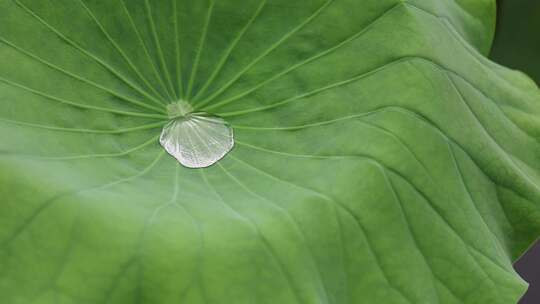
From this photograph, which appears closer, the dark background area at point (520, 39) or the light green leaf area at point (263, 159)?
the light green leaf area at point (263, 159)

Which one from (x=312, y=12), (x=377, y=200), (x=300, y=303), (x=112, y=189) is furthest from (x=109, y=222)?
(x=312, y=12)

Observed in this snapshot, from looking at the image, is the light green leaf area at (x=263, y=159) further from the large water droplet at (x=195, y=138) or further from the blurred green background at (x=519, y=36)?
the blurred green background at (x=519, y=36)

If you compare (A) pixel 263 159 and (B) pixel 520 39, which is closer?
(A) pixel 263 159

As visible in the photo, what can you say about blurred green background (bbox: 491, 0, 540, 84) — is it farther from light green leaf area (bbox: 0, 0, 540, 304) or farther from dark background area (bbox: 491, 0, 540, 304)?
light green leaf area (bbox: 0, 0, 540, 304)

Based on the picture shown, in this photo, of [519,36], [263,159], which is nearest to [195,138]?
[263,159]

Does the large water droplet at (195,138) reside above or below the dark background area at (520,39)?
below

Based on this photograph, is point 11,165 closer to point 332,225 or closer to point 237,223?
point 237,223

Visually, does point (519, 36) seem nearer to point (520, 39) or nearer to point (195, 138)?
point (520, 39)

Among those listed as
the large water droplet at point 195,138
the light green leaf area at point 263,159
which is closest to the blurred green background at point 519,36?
the light green leaf area at point 263,159
